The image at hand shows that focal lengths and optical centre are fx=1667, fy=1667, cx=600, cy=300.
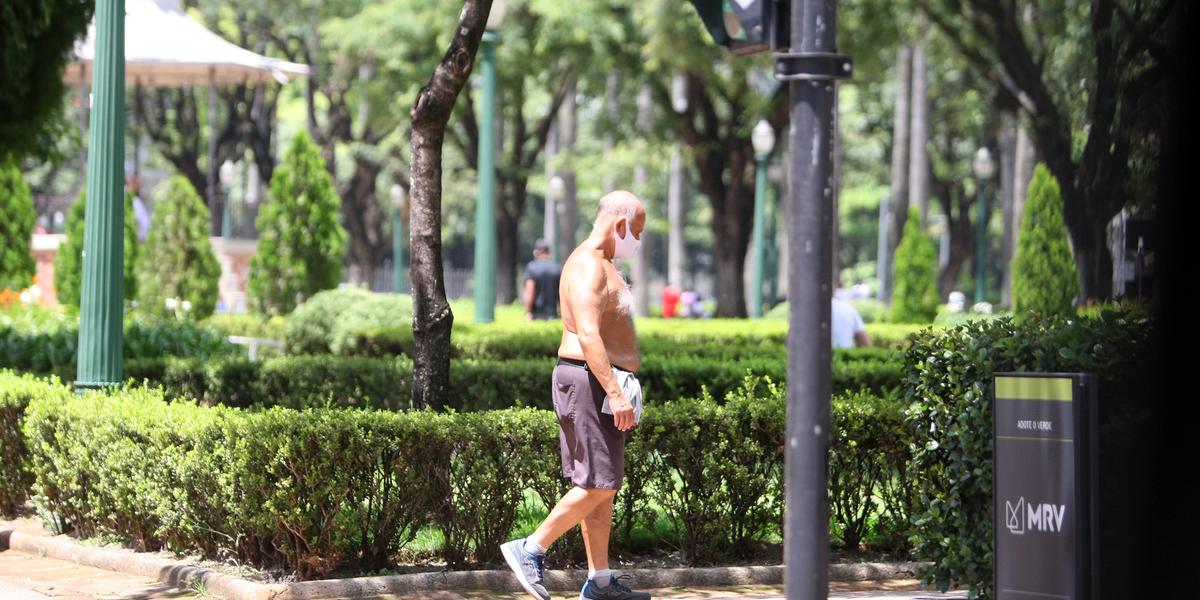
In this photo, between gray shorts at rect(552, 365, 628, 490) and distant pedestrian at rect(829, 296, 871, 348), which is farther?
distant pedestrian at rect(829, 296, 871, 348)

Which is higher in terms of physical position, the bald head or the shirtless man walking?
the bald head

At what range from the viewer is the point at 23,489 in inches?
389

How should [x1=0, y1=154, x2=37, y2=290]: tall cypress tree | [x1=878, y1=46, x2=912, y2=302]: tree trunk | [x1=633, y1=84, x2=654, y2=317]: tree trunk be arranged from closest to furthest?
[x1=0, y1=154, x2=37, y2=290]: tall cypress tree
[x1=633, y1=84, x2=654, y2=317]: tree trunk
[x1=878, y1=46, x2=912, y2=302]: tree trunk

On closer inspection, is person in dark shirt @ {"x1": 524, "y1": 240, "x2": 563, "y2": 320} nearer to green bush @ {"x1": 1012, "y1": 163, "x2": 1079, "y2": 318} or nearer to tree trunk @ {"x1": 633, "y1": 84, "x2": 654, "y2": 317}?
tree trunk @ {"x1": 633, "y1": 84, "x2": 654, "y2": 317}

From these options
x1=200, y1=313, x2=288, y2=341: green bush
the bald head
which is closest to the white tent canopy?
x1=200, y1=313, x2=288, y2=341: green bush

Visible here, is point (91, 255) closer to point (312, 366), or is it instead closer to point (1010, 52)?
point (312, 366)

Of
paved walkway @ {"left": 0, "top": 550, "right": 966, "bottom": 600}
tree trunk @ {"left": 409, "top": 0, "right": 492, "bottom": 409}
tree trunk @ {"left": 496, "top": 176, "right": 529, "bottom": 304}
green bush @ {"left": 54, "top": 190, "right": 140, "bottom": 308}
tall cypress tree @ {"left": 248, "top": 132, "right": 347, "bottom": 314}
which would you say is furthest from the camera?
tree trunk @ {"left": 496, "top": 176, "right": 529, "bottom": 304}

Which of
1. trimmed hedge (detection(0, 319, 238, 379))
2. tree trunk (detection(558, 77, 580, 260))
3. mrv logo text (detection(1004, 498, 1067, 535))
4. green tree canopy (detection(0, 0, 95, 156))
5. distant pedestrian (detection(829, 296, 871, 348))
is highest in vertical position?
tree trunk (detection(558, 77, 580, 260))

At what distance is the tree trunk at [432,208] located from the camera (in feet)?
32.2

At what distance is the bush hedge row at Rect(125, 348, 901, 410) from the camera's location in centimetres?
1200

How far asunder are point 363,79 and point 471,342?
85.6 feet

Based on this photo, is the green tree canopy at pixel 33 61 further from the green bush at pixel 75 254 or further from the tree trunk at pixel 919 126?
the tree trunk at pixel 919 126

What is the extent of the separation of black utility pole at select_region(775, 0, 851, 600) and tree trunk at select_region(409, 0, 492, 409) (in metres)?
4.75

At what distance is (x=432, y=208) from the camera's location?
32.7 feet
